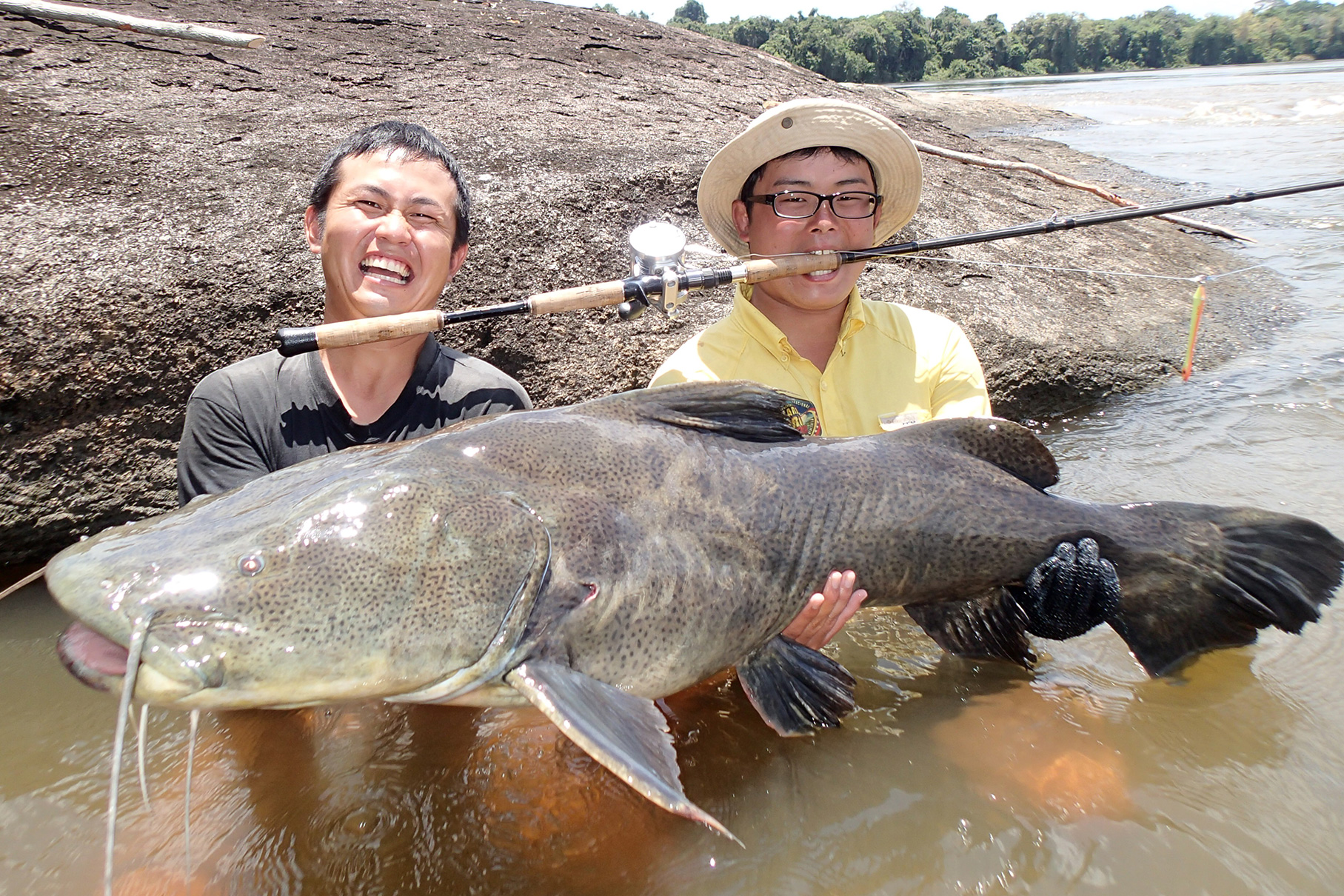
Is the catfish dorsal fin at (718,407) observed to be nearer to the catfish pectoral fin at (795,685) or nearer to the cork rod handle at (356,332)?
the catfish pectoral fin at (795,685)

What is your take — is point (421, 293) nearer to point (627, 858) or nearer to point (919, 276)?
point (627, 858)

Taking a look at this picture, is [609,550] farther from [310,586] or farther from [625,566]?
[310,586]

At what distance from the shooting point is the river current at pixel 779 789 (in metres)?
2.10

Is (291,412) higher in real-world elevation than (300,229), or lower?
lower

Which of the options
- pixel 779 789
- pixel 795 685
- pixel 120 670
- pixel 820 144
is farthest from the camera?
pixel 820 144

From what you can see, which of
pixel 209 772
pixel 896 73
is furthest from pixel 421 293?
pixel 896 73

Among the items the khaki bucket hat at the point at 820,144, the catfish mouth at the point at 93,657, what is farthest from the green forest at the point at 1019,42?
the catfish mouth at the point at 93,657

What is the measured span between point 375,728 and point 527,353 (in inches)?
84.8

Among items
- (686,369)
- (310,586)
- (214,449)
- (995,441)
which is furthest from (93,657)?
(995,441)

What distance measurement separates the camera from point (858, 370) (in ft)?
10.4

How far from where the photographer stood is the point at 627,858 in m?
2.16

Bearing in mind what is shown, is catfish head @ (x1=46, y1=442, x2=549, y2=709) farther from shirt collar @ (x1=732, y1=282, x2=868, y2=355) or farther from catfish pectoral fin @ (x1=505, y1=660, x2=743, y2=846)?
shirt collar @ (x1=732, y1=282, x2=868, y2=355)

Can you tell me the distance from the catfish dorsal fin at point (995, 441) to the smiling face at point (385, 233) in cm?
159

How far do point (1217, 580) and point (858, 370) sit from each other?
1.33m
